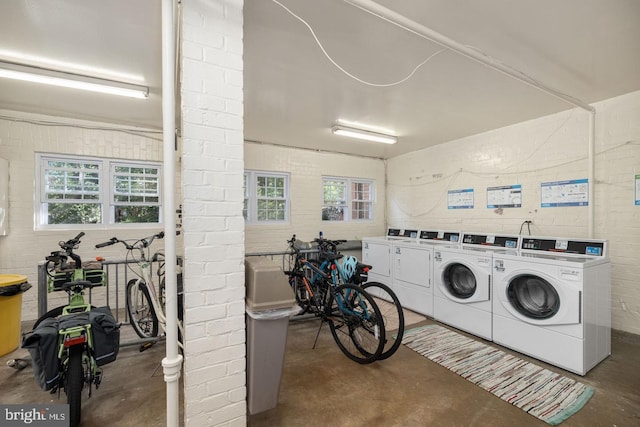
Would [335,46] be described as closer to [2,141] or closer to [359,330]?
[359,330]

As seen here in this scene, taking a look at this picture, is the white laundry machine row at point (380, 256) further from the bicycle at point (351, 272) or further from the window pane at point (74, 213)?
the window pane at point (74, 213)

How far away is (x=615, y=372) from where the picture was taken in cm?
238

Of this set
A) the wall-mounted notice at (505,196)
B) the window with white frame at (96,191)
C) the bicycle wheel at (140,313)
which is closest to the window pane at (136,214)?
the window with white frame at (96,191)

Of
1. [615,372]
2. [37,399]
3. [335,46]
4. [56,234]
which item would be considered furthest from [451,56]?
[56,234]

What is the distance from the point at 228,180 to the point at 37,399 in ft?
7.59

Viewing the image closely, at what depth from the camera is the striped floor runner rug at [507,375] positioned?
198 cm

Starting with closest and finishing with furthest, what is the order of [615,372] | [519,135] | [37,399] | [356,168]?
[37,399] < [615,372] < [519,135] < [356,168]

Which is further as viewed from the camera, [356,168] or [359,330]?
[356,168]

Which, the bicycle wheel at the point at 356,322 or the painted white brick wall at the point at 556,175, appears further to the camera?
the painted white brick wall at the point at 556,175

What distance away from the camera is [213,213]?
4.81 feet

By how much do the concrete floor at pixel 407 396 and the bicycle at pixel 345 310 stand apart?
172mm

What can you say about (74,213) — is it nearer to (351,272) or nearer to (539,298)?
(351,272)

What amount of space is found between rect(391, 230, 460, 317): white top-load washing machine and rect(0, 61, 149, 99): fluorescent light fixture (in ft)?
12.5

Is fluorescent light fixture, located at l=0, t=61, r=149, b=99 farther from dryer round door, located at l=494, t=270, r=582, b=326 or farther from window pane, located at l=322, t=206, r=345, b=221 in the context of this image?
dryer round door, located at l=494, t=270, r=582, b=326
